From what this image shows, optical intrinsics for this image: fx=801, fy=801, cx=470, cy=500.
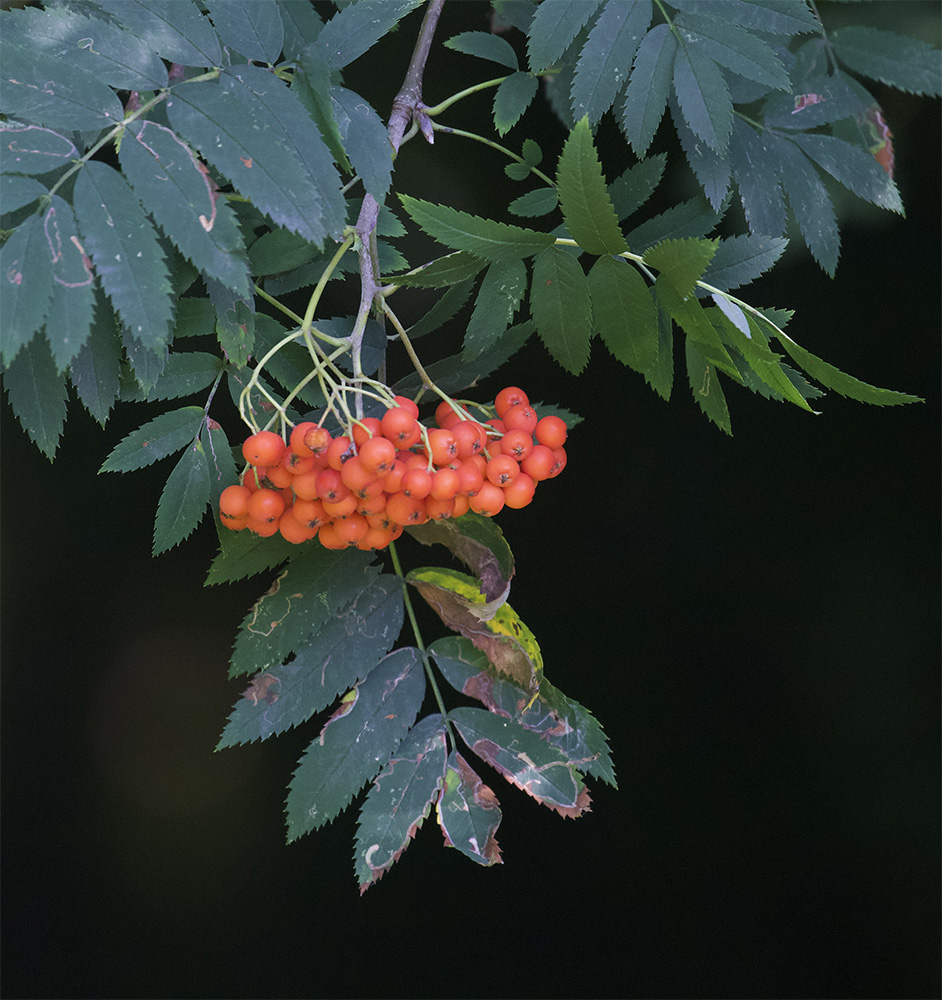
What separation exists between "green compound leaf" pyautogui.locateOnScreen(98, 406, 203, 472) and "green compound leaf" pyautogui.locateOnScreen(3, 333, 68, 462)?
48 mm

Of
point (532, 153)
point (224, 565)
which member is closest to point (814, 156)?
point (532, 153)

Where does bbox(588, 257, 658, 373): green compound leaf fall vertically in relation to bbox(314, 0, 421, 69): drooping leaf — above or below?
below

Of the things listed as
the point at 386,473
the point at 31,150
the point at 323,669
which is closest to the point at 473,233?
the point at 386,473

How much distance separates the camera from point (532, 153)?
68 cm

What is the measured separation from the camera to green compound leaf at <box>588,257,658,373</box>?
53 centimetres

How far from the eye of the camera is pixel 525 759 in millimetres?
669

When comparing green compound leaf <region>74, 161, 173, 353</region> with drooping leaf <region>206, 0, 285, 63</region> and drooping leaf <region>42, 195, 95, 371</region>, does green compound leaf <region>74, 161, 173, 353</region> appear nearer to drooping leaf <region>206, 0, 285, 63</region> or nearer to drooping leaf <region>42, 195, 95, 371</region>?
drooping leaf <region>42, 195, 95, 371</region>

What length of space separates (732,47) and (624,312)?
0.20 m

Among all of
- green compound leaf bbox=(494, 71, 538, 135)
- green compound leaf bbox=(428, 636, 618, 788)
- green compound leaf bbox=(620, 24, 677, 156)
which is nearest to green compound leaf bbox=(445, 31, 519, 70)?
green compound leaf bbox=(494, 71, 538, 135)

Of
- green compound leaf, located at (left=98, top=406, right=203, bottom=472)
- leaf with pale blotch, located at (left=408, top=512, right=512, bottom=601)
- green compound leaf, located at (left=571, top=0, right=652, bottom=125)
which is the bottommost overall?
leaf with pale blotch, located at (left=408, top=512, right=512, bottom=601)

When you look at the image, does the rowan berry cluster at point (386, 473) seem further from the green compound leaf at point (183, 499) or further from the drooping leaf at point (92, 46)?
the drooping leaf at point (92, 46)

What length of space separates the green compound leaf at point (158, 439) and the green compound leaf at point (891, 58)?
0.60 meters

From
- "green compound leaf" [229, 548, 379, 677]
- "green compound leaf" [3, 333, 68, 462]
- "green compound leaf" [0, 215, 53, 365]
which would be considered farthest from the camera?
"green compound leaf" [229, 548, 379, 677]

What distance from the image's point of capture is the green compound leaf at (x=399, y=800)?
626mm
